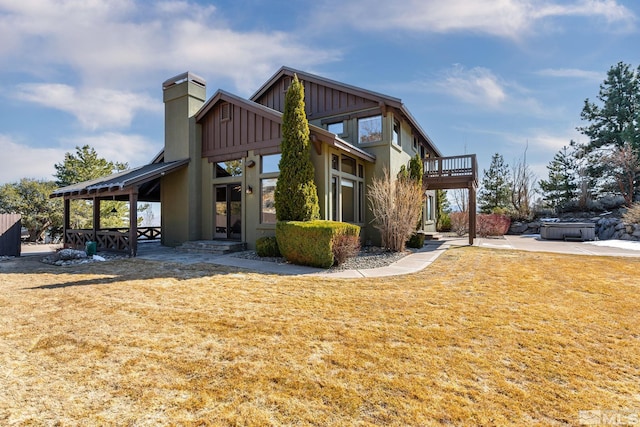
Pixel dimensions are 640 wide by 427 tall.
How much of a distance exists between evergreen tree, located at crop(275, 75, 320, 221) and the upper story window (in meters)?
3.75

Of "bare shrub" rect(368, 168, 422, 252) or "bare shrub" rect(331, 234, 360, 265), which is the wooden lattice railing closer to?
"bare shrub" rect(331, 234, 360, 265)

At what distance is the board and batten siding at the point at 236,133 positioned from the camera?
10712mm

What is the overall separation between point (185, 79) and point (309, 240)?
9.43 metres

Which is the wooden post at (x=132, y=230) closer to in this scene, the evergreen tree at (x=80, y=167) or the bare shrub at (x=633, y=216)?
the evergreen tree at (x=80, y=167)

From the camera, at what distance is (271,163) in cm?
1074

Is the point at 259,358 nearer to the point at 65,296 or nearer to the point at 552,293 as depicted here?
the point at 65,296

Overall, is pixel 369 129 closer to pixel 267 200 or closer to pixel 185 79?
pixel 267 200

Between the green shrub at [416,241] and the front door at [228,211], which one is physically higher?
the front door at [228,211]

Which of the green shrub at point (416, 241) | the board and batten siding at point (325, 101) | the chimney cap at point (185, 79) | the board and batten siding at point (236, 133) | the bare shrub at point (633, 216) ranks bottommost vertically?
the green shrub at point (416, 241)

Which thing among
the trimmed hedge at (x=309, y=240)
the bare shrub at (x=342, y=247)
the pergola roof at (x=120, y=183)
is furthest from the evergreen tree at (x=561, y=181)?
the pergola roof at (x=120, y=183)

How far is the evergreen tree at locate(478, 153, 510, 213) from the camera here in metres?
25.8

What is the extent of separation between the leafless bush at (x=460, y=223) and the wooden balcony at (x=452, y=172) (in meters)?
5.19

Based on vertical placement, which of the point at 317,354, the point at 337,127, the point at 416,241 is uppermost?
the point at 337,127

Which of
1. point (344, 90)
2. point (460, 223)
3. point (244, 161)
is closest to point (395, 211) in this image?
point (344, 90)
